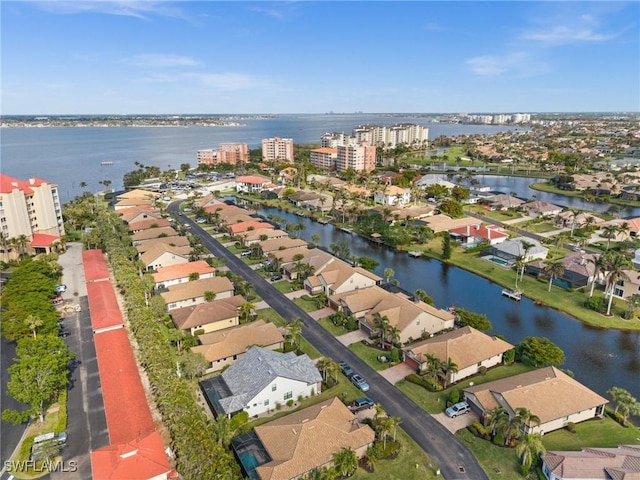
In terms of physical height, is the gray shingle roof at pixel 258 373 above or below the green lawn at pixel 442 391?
above

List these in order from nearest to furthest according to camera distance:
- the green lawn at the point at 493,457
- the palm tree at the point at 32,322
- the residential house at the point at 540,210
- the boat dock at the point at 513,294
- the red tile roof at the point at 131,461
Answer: the red tile roof at the point at 131,461 → the green lawn at the point at 493,457 → the palm tree at the point at 32,322 → the boat dock at the point at 513,294 → the residential house at the point at 540,210

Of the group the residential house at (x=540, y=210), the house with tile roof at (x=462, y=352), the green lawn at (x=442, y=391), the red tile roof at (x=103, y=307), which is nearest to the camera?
the green lawn at (x=442, y=391)

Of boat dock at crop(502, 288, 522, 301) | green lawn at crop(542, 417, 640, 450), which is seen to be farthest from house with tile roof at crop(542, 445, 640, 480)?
boat dock at crop(502, 288, 522, 301)

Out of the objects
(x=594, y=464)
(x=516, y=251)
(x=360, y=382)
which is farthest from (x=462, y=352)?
(x=516, y=251)

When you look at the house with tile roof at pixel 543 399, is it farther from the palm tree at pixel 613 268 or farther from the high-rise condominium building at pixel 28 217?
the high-rise condominium building at pixel 28 217

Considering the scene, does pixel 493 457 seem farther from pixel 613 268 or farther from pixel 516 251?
pixel 516 251

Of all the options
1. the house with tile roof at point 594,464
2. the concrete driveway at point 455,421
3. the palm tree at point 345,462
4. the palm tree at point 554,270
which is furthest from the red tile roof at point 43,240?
the palm tree at point 554,270
